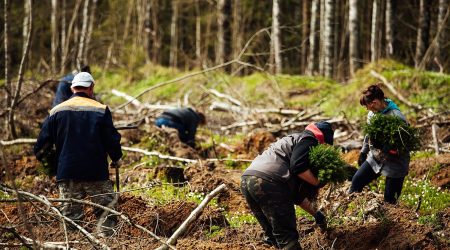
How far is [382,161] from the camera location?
25.7ft

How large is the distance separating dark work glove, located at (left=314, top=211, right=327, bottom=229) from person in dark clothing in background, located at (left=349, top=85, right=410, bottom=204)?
146 cm

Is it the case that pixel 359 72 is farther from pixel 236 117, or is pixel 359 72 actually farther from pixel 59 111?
pixel 59 111

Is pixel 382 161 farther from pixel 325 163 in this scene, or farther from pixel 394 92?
pixel 394 92

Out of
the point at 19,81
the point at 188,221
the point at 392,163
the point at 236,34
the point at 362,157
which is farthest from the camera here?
the point at 236,34

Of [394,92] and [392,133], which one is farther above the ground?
[392,133]

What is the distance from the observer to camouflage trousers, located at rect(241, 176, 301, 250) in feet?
20.1

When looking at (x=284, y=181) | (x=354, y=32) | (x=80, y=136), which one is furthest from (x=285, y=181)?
(x=354, y=32)

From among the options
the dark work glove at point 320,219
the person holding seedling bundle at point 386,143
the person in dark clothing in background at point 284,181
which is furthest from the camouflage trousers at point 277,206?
the person holding seedling bundle at point 386,143

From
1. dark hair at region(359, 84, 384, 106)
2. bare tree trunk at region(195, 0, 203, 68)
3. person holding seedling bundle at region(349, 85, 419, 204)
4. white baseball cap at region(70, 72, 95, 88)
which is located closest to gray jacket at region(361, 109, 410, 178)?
person holding seedling bundle at region(349, 85, 419, 204)

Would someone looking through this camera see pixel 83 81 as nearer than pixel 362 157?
Yes

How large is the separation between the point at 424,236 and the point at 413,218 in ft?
2.55

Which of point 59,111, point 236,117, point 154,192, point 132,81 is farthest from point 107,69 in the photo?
point 59,111

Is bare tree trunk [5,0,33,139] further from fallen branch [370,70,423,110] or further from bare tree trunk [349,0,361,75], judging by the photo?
bare tree trunk [349,0,361,75]

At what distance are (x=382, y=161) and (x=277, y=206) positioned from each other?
2308mm
